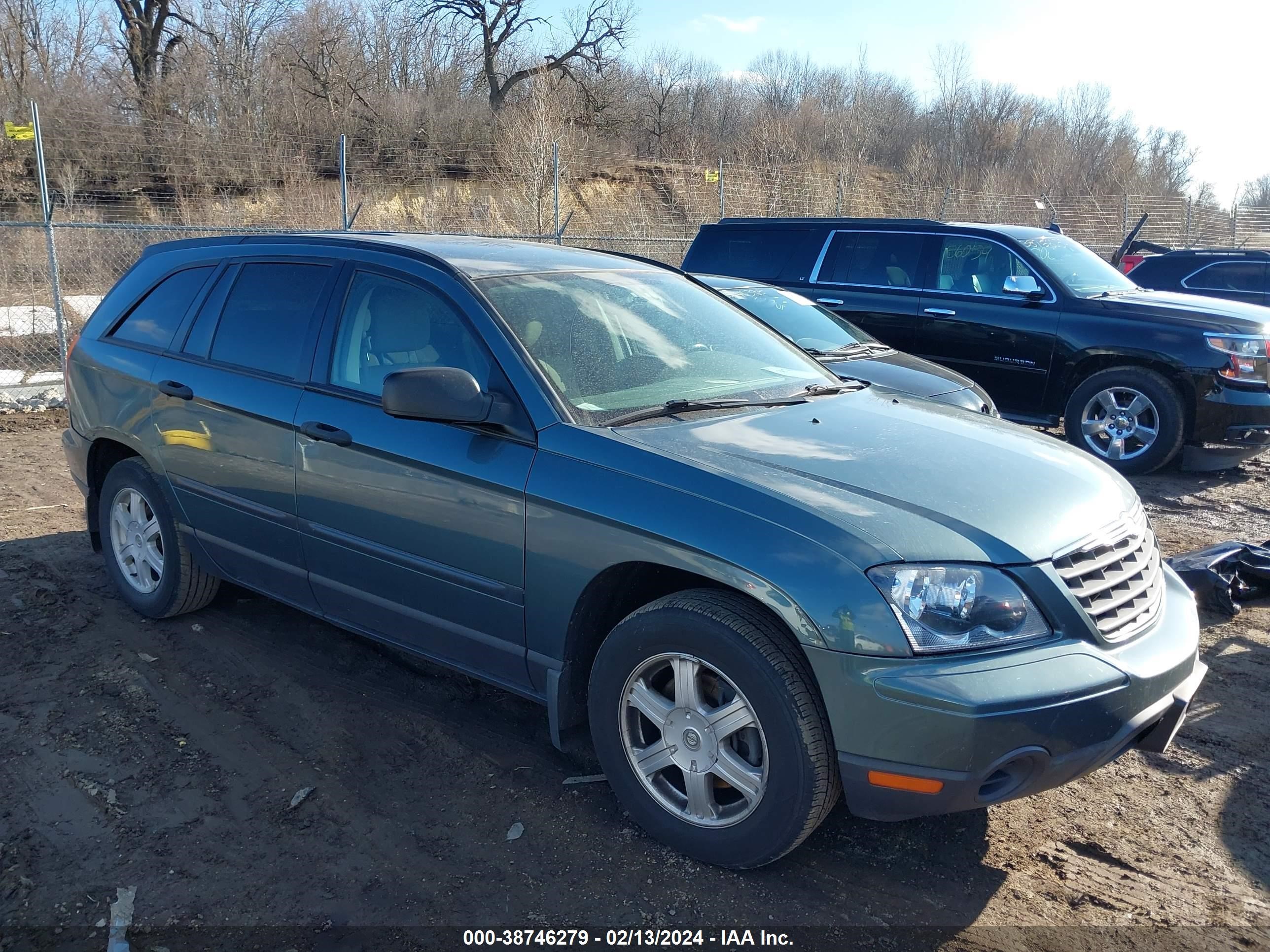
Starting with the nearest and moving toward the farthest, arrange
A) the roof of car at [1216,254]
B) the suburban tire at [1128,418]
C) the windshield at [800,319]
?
the windshield at [800,319] < the suburban tire at [1128,418] < the roof of car at [1216,254]

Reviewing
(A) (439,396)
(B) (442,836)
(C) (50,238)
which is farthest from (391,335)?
(C) (50,238)

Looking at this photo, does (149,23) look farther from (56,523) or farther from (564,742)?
(564,742)

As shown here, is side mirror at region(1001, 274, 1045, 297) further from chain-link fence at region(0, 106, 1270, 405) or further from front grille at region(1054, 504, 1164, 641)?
chain-link fence at region(0, 106, 1270, 405)

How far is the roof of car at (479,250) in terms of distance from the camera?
145 inches

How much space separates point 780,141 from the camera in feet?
98.3

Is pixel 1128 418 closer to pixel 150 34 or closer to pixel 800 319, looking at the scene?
pixel 800 319

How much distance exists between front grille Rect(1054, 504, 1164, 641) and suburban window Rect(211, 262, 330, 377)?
2.89 meters

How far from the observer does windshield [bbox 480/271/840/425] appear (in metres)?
3.34

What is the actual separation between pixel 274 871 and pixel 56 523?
4.30 metres

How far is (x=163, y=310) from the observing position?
456 centimetres

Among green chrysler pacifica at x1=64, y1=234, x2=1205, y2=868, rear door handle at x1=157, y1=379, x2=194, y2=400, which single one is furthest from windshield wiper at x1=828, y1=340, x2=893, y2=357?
rear door handle at x1=157, y1=379, x2=194, y2=400

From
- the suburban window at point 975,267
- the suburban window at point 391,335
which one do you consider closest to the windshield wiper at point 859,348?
the suburban window at point 975,267

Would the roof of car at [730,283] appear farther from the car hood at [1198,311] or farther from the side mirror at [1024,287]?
the car hood at [1198,311]

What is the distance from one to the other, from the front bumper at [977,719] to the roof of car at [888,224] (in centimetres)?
677
